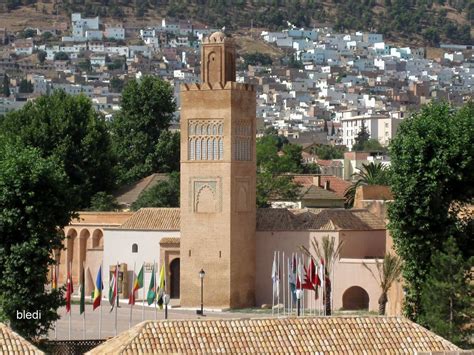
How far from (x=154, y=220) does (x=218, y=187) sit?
4.36m

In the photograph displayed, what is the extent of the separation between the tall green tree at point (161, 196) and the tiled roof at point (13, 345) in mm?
36426

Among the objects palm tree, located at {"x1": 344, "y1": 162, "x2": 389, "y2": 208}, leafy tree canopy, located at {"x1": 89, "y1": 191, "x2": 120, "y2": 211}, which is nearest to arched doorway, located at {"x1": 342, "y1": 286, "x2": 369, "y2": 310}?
palm tree, located at {"x1": 344, "y1": 162, "x2": 389, "y2": 208}

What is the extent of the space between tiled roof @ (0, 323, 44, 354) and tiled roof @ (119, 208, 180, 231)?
1004 inches

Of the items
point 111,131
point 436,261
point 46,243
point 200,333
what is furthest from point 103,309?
point 111,131

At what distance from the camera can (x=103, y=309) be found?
58.8m

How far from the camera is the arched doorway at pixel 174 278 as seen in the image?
Result: 60.3 m

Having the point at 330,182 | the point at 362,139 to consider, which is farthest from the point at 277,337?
the point at 362,139

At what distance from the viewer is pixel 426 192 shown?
49156 millimetres

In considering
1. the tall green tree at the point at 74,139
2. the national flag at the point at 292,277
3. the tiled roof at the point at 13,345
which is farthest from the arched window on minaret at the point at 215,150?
the tiled roof at the point at 13,345

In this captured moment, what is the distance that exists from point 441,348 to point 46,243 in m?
14.1

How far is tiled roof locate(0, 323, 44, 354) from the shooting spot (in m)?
34.4

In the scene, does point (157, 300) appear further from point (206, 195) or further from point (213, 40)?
point (213, 40)

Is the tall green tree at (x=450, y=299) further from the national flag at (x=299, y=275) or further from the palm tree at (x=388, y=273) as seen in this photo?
the national flag at (x=299, y=275)

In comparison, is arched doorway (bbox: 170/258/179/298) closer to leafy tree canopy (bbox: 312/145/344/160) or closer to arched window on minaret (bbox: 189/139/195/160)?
arched window on minaret (bbox: 189/139/195/160)
